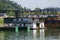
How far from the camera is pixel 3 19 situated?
46.7m

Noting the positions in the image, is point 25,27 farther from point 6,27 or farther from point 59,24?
point 59,24

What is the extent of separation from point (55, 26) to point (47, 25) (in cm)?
175

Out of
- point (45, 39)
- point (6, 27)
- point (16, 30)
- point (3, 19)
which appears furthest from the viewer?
point (3, 19)

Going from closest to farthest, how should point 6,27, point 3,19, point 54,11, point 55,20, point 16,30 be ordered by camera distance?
1. point 16,30
2. point 6,27
3. point 3,19
4. point 55,20
5. point 54,11

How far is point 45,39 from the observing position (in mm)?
29109

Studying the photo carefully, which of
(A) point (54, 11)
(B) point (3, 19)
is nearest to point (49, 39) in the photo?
(B) point (3, 19)

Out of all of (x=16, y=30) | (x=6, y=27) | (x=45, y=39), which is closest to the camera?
(x=45, y=39)

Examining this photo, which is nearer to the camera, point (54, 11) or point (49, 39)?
point (49, 39)

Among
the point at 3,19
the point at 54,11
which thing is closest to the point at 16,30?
the point at 3,19

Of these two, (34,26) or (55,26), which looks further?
(55,26)

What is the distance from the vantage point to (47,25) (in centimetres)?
5006

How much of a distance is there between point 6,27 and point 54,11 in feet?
54.9

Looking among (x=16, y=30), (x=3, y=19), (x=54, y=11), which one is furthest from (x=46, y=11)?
(x=16, y=30)

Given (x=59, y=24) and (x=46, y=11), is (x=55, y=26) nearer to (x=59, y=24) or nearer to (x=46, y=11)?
(x=59, y=24)
